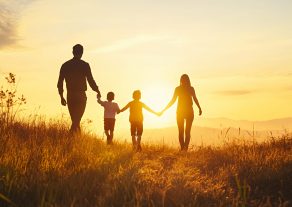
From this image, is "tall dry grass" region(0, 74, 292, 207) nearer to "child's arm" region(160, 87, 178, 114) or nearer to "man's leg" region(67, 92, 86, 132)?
"man's leg" region(67, 92, 86, 132)

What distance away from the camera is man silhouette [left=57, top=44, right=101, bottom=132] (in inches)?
457

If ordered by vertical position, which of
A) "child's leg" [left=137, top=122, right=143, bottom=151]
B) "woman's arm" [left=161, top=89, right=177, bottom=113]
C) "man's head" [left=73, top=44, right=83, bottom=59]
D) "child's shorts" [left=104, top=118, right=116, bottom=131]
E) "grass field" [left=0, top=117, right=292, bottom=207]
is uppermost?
"man's head" [left=73, top=44, right=83, bottom=59]

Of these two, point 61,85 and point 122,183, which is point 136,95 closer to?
point 61,85

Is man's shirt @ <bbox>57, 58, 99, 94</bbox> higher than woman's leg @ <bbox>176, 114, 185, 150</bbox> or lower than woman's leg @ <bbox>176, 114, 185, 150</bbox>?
higher

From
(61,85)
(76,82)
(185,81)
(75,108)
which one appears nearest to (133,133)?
(185,81)

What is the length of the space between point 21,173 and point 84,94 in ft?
21.0

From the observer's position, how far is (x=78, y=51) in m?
11.8

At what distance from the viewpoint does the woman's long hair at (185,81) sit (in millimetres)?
13594

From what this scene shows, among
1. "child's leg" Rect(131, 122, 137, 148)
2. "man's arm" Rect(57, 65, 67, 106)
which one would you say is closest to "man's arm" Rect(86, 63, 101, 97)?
"man's arm" Rect(57, 65, 67, 106)

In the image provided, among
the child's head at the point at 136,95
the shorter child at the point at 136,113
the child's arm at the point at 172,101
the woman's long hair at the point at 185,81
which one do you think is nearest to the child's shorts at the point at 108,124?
the shorter child at the point at 136,113

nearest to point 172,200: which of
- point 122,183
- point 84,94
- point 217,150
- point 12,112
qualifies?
point 122,183

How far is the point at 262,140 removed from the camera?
40.1 feet

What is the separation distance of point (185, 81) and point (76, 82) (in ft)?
11.6

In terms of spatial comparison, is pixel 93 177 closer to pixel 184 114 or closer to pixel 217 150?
pixel 217 150
